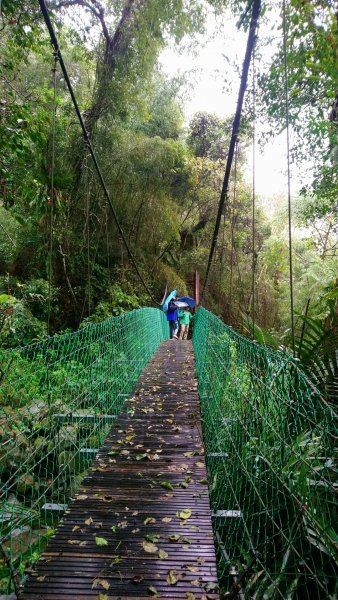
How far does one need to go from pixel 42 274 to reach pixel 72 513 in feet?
13.9

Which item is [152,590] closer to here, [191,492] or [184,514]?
[184,514]

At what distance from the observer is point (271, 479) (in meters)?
1.14

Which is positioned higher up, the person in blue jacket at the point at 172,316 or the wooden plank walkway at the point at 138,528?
the person in blue jacket at the point at 172,316

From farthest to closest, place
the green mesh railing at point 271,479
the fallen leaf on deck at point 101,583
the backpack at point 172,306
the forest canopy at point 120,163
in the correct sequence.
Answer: the backpack at point 172,306
the forest canopy at point 120,163
the fallen leaf on deck at point 101,583
the green mesh railing at point 271,479

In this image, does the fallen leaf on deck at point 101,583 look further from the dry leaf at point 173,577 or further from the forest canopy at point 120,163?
the forest canopy at point 120,163

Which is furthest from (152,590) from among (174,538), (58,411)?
(58,411)

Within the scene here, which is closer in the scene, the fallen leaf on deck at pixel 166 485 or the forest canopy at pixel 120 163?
the fallen leaf on deck at pixel 166 485

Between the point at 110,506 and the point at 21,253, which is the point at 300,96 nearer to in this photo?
the point at 110,506

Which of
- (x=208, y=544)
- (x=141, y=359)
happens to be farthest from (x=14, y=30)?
(x=208, y=544)

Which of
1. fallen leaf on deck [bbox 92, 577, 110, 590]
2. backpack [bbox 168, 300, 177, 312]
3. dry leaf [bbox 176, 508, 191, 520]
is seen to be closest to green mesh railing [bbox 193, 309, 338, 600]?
dry leaf [bbox 176, 508, 191, 520]

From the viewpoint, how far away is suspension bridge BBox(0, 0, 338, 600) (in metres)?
0.93

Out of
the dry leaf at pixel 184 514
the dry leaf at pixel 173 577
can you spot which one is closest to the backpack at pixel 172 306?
the dry leaf at pixel 184 514

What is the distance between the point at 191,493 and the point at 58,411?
0.62 meters

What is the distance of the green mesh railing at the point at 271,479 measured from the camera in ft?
2.80
